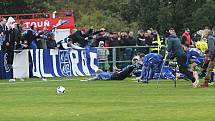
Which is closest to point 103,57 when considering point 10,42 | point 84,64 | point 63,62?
point 84,64

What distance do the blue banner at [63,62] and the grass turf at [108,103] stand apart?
6672 millimetres

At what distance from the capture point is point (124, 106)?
1656cm

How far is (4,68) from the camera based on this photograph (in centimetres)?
3008

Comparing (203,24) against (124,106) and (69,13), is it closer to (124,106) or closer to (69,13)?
(69,13)

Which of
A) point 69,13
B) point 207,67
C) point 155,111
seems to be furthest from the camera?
point 69,13

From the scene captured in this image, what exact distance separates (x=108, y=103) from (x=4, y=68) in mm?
13452

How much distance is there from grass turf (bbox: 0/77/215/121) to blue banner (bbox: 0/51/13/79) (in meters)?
5.91

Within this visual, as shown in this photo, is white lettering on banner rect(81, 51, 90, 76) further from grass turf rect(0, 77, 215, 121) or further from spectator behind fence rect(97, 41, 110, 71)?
grass turf rect(0, 77, 215, 121)

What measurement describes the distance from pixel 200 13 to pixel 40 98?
3754 cm

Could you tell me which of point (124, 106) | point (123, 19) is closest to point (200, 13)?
point (123, 19)

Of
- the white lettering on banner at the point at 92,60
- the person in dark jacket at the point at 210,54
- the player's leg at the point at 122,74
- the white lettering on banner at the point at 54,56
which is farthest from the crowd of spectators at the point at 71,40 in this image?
the person in dark jacket at the point at 210,54

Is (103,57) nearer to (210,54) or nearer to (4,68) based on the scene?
(4,68)

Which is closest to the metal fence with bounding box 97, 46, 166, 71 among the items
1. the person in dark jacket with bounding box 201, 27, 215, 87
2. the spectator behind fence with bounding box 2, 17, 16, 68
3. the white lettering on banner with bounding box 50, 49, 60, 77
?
the white lettering on banner with bounding box 50, 49, 60, 77

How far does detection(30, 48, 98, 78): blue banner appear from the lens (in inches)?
1218
